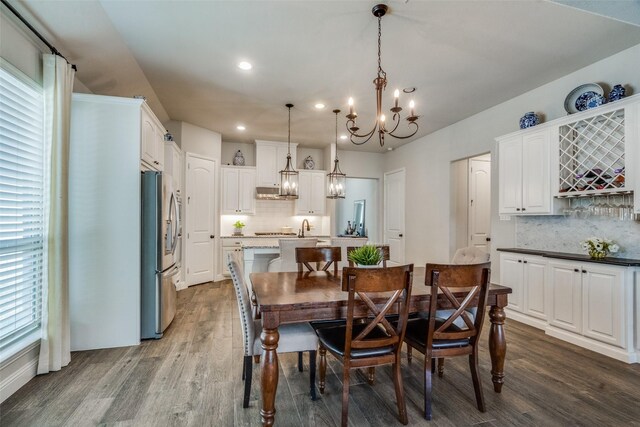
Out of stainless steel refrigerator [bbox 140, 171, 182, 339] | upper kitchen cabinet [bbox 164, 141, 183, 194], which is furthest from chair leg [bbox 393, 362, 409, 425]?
upper kitchen cabinet [bbox 164, 141, 183, 194]

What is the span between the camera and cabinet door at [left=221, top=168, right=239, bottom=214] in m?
6.39

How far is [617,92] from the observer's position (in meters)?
3.00

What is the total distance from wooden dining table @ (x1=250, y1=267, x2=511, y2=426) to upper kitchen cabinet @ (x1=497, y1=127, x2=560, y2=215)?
6.60ft

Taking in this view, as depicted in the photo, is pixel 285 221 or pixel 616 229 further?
pixel 285 221

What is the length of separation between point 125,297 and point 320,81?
3.14 m

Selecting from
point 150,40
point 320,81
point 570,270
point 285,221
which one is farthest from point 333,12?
point 285,221

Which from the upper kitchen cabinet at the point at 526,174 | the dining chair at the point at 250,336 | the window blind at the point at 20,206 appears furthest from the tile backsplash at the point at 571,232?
the window blind at the point at 20,206

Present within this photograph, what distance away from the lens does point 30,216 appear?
245 centimetres

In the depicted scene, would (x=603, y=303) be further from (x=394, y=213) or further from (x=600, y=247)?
(x=394, y=213)

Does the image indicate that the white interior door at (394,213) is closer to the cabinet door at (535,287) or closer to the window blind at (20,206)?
the cabinet door at (535,287)

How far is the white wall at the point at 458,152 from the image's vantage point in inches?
127

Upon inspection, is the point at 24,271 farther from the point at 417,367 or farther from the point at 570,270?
the point at 570,270

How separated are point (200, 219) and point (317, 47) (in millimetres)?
3923

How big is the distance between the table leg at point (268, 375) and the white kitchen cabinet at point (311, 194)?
5074 millimetres
